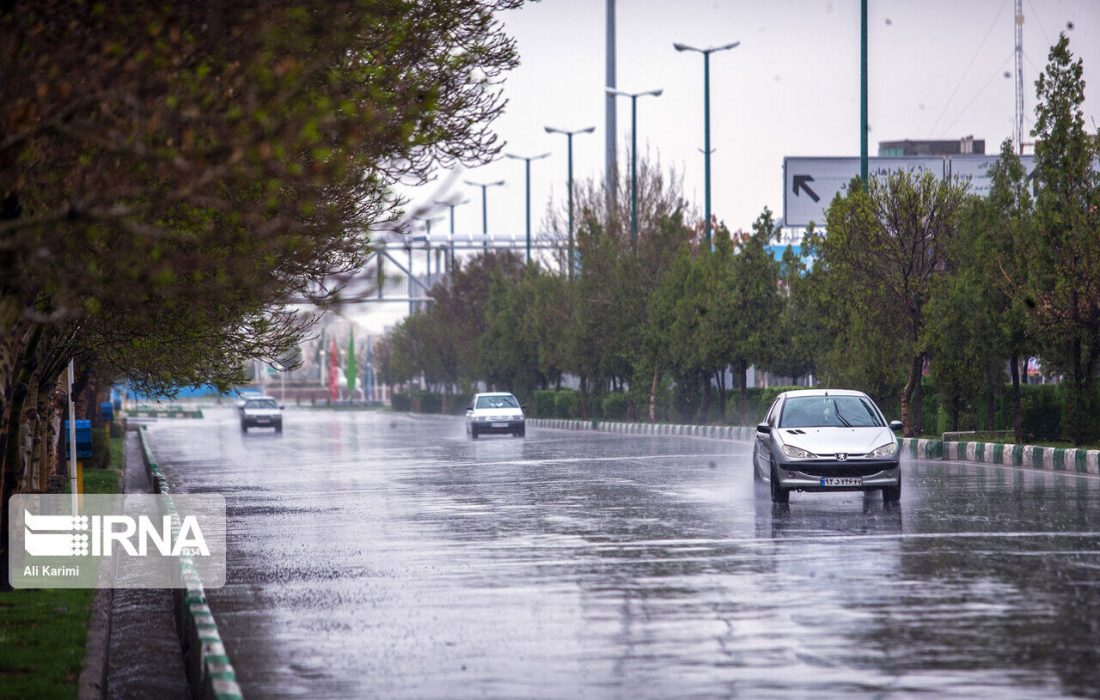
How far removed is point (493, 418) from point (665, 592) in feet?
131

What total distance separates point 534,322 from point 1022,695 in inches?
2558

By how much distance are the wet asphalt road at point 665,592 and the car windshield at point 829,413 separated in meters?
1.05

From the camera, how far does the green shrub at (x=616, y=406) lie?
214ft

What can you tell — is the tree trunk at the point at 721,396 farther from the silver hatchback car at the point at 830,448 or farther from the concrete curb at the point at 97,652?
the concrete curb at the point at 97,652

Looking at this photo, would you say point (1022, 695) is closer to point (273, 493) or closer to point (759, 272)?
point (273, 493)

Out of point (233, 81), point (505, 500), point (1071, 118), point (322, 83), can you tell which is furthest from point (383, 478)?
point (233, 81)

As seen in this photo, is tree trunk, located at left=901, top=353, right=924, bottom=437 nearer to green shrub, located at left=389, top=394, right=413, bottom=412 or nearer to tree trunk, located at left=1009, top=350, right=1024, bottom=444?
tree trunk, located at left=1009, top=350, right=1024, bottom=444

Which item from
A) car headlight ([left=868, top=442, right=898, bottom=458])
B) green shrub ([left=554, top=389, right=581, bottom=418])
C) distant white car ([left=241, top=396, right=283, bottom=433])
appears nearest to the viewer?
car headlight ([left=868, top=442, right=898, bottom=458])

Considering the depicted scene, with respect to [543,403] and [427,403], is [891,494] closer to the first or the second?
[543,403]

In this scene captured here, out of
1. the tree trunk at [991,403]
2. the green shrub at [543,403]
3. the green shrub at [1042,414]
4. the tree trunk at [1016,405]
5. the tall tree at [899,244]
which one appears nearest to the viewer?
the tree trunk at [1016,405]

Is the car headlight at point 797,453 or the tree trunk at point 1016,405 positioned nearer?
the car headlight at point 797,453

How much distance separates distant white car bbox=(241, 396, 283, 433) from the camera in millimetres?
65188

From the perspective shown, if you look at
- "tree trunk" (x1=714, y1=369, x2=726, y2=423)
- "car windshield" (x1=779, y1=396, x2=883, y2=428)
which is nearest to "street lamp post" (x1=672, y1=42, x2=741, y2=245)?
"tree trunk" (x1=714, y1=369, x2=726, y2=423)

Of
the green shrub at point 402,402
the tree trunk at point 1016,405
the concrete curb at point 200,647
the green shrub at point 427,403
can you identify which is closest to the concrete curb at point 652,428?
the tree trunk at point 1016,405
